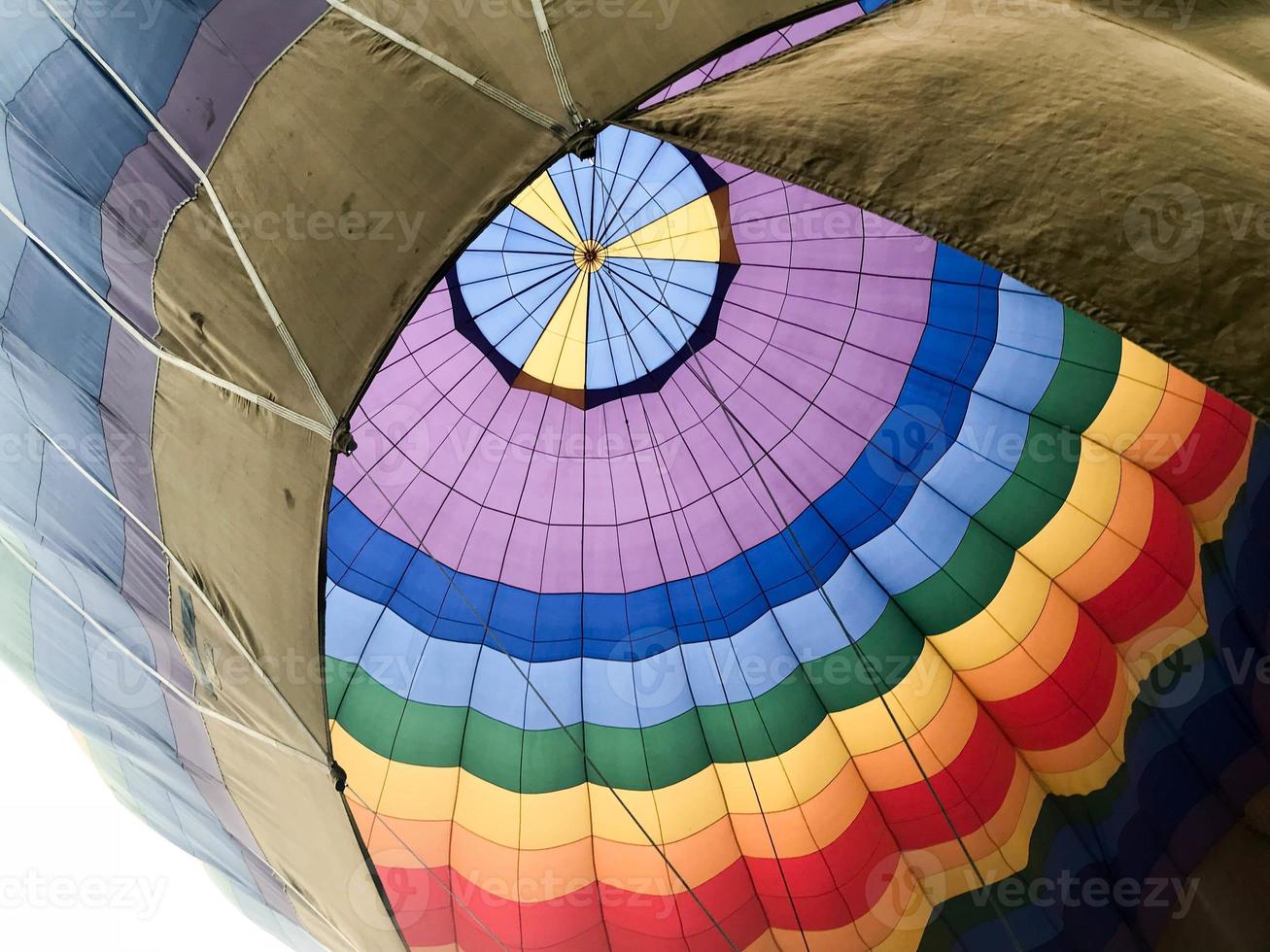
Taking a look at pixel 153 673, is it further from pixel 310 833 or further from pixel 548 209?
pixel 548 209

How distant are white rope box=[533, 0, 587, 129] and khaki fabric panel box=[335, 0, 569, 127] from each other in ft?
0.04

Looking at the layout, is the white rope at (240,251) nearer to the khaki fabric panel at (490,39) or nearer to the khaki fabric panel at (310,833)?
the khaki fabric panel at (490,39)

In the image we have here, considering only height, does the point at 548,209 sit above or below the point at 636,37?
above

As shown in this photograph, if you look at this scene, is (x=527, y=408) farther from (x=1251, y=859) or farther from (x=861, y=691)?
(x=1251, y=859)

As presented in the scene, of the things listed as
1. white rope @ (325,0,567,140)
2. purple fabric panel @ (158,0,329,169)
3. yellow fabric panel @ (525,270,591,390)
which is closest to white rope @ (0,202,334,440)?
purple fabric panel @ (158,0,329,169)

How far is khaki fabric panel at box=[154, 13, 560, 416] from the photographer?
2418 millimetres

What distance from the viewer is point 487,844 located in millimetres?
5238

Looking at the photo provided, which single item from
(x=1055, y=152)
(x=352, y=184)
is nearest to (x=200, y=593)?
(x=352, y=184)

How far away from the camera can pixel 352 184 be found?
2.49 m

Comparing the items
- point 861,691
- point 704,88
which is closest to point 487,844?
point 861,691

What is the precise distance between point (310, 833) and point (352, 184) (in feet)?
7.32

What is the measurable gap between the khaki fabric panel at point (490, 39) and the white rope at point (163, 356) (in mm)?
971

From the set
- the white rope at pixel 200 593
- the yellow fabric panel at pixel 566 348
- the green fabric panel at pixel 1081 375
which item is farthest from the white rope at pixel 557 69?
the green fabric panel at pixel 1081 375

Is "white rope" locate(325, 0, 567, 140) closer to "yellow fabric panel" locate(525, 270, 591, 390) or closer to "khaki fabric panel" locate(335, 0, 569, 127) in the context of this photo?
"khaki fabric panel" locate(335, 0, 569, 127)
